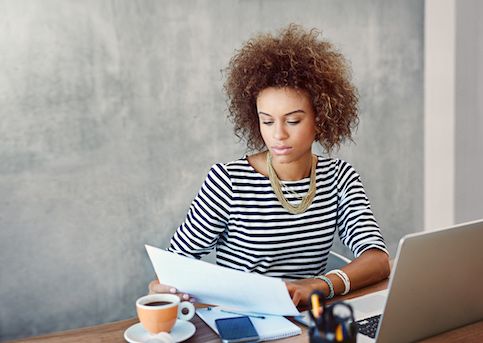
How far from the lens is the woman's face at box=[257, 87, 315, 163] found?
1.58 metres

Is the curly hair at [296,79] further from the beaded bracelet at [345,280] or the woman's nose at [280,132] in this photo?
the beaded bracelet at [345,280]

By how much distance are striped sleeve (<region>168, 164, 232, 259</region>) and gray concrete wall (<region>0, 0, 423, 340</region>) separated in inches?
27.6

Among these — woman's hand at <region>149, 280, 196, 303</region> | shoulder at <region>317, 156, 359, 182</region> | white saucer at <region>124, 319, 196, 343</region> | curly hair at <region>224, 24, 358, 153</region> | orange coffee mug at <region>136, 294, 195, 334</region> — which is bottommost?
white saucer at <region>124, 319, 196, 343</region>

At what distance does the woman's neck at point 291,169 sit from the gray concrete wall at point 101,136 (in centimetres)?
79

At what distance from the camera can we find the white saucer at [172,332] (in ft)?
3.65

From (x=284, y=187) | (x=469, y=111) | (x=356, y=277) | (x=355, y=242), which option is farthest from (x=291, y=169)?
(x=469, y=111)

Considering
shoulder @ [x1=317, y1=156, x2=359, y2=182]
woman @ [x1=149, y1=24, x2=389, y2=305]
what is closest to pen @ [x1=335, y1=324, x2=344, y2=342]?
woman @ [x1=149, y1=24, x2=389, y2=305]

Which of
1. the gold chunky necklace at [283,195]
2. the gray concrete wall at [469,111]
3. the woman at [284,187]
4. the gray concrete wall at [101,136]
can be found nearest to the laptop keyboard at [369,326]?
the woman at [284,187]

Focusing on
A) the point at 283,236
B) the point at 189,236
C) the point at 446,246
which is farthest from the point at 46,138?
the point at 446,246

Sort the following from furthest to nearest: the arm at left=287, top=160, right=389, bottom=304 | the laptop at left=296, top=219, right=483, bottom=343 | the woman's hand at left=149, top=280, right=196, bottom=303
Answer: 1. the arm at left=287, top=160, right=389, bottom=304
2. the woman's hand at left=149, top=280, right=196, bottom=303
3. the laptop at left=296, top=219, right=483, bottom=343

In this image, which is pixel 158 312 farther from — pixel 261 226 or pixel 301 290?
pixel 261 226

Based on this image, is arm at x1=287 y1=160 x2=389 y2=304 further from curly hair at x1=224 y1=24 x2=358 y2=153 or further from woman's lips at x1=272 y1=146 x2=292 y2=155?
woman's lips at x1=272 y1=146 x2=292 y2=155

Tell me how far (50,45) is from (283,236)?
1094 millimetres

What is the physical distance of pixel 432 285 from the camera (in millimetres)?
1061
